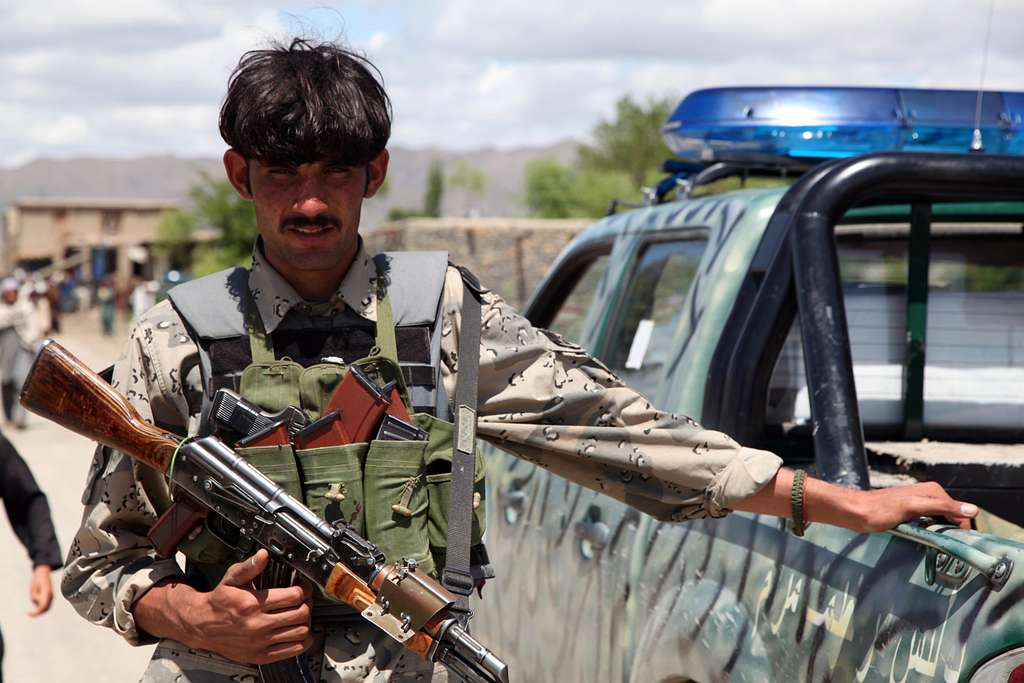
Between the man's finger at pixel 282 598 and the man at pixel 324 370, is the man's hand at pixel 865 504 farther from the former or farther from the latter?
the man's finger at pixel 282 598

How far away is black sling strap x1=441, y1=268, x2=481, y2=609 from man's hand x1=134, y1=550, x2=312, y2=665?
24cm

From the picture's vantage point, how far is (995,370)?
3.56 m

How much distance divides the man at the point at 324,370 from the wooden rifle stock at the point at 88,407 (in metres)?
0.07

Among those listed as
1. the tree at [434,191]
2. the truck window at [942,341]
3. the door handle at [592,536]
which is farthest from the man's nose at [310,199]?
the tree at [434,191]

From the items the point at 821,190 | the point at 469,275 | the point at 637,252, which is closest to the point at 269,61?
the point at 469,275

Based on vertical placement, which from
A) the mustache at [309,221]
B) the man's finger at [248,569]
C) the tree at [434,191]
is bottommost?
the tree at [434,191]

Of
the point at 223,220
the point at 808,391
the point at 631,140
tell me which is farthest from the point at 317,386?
the point at 631,140

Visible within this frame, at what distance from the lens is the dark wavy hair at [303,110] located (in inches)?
87.4

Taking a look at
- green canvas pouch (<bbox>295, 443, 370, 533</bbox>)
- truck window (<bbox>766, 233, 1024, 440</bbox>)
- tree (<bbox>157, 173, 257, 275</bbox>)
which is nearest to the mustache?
green canvas pouch (<bbox>295, 443, 370, 533</bbox>)

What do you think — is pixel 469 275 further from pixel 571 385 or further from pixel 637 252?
pixel 637 252

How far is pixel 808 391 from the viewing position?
258 centimetres

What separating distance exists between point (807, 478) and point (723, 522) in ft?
1.54

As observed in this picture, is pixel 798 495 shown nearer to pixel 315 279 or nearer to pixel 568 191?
pixel 315 279

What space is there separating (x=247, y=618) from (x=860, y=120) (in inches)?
86.5
